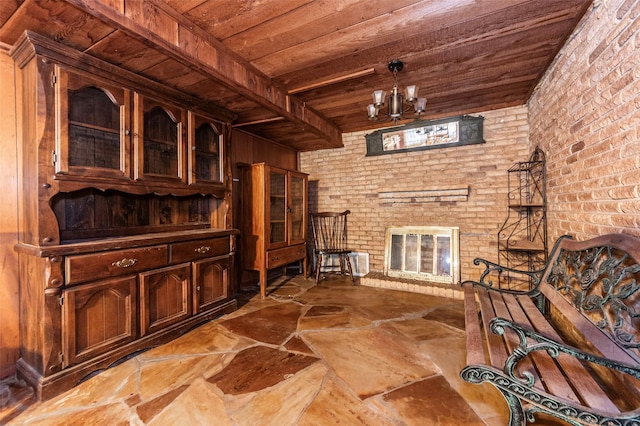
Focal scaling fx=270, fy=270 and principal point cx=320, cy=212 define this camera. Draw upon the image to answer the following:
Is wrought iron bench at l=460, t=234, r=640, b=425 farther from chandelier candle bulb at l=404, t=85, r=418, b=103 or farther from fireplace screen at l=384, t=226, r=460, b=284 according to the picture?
fireplace screen at l=384, t=226, r=460, b=284

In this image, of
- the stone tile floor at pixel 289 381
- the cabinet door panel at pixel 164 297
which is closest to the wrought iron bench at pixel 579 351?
the stone tile floor at pixel 289 381

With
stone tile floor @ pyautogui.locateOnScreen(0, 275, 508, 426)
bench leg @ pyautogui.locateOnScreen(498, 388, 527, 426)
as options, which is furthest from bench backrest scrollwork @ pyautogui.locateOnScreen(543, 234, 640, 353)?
stone tile floor @ pyautogui.locateOnScreen(0, 275, 508, 426)

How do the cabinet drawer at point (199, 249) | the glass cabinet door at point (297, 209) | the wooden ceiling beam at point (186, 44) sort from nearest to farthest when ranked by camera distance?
the wooden ceiling beam at point (186, 44) → the cabinet drawer at point (199, 249) → the glass cabinet door at point (297, 209)

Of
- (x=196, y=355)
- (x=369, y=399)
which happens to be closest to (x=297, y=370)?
(x=369, y=399)

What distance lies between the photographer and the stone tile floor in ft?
4.85

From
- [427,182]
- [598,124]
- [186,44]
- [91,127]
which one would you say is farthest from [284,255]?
[598,124]

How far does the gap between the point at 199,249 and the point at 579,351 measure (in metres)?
2.68

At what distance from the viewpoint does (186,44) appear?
76.7 inches

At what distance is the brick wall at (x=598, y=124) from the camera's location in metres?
1.42

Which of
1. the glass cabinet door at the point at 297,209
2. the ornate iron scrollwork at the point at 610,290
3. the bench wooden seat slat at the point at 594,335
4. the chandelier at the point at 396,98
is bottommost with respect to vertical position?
the bench wooden seat slat at the point at 594,335

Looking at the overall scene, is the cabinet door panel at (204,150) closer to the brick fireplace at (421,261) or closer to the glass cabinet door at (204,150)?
the glass cabinet door at (204,150)

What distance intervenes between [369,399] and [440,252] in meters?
2.70

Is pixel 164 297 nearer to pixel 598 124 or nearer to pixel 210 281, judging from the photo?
pixel 210 281

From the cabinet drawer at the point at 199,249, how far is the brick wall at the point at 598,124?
3021 mm
